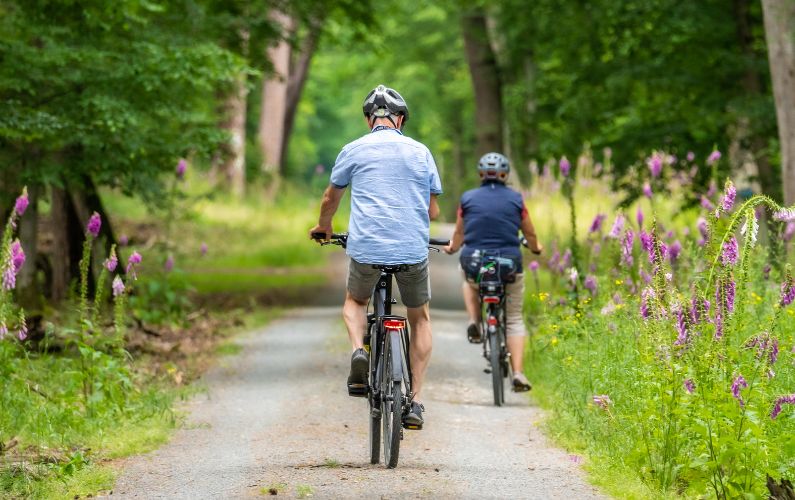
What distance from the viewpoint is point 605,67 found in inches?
836

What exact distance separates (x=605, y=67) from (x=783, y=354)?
1290 centimetres

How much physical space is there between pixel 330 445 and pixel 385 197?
1817 mm

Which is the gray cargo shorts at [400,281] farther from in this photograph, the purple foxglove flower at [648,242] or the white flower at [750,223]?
the white flower at [750,223]

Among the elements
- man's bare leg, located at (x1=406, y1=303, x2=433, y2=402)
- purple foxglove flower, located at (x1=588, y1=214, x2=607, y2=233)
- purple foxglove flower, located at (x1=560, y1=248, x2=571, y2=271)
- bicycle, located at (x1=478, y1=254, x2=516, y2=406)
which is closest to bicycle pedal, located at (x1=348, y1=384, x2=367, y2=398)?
man's bare leg, located at (x1=406, y1=303, x2=433, y2=402)

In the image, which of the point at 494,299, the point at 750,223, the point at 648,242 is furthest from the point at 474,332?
the point at 750,223

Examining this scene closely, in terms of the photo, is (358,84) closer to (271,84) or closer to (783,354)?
(271,84)

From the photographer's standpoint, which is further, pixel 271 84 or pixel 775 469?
pixel 271 84

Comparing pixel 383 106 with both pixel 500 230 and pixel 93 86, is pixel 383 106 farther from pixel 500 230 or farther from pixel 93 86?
pixel 93 86

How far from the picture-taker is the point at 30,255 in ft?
49.2

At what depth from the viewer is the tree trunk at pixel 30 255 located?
47.1ft

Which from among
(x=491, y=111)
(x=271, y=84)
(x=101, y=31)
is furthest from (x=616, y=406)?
(x=271, y=84)

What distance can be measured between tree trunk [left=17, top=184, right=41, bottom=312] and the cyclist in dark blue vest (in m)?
4.89

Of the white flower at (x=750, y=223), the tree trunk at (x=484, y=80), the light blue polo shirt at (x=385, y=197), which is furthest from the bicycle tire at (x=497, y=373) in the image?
the tree trunk at (x=484, y=80)

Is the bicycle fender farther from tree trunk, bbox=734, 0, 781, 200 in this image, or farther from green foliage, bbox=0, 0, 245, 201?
tree trunk, bbox=734, 0, 781, 200
